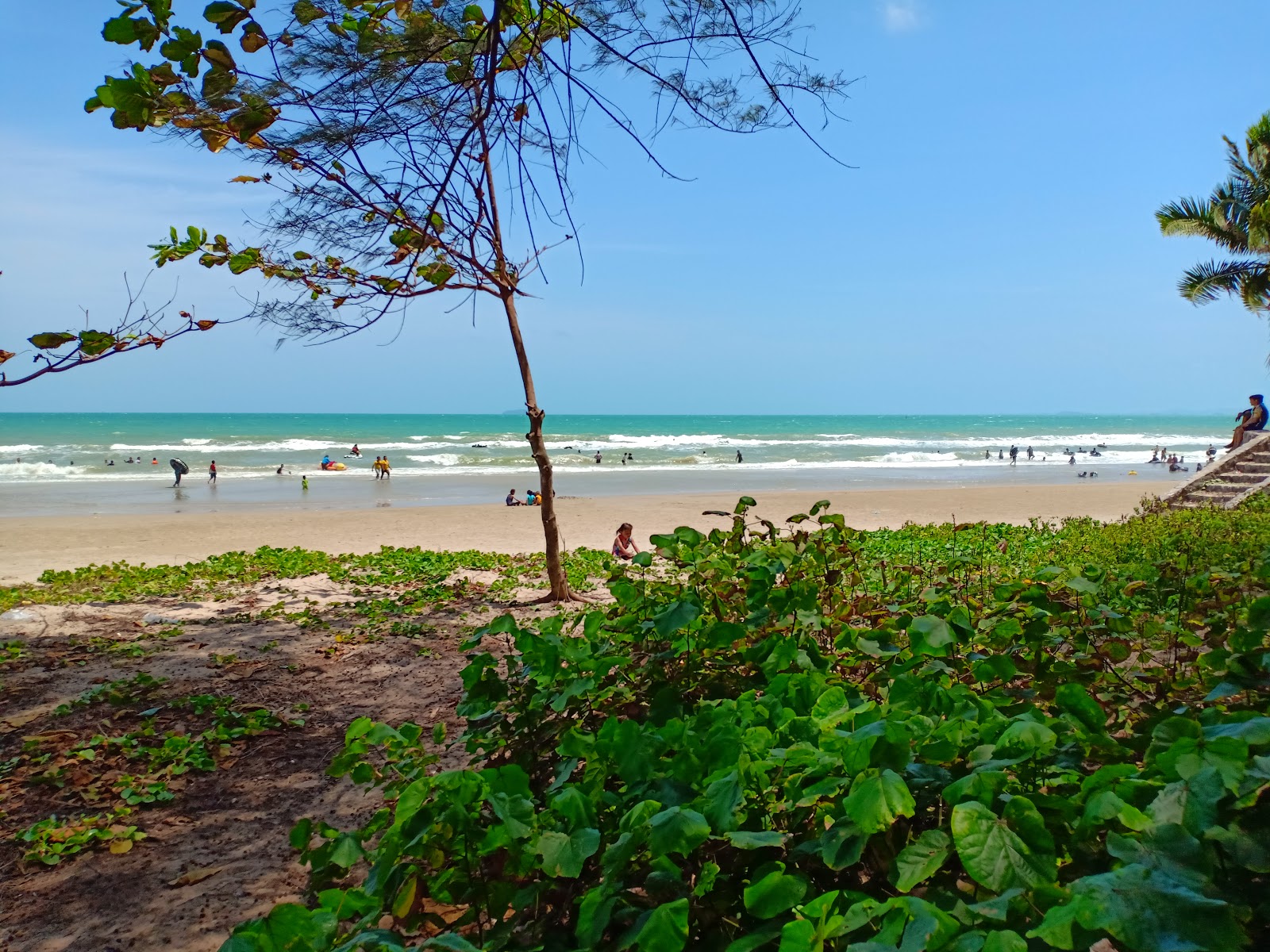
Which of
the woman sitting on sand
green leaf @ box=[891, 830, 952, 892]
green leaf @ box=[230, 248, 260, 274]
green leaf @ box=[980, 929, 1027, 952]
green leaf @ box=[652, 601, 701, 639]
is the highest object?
green leaf @ box=[230, 248, 260, 274]

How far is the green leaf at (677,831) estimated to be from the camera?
1019 mm

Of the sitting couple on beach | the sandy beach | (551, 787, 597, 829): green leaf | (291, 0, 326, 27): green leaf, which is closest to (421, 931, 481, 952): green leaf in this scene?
(551, 787, 597, 829): green leaf

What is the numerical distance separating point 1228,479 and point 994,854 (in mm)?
15737

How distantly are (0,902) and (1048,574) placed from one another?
3.68m

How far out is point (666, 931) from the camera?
95cm

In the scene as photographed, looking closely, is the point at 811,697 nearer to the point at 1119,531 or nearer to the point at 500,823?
the point at 500,823

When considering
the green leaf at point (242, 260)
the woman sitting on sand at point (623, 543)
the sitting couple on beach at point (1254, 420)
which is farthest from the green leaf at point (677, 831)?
the sitting couple on beach at point (1254, 420)

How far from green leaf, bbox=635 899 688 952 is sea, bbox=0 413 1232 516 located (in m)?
21.9

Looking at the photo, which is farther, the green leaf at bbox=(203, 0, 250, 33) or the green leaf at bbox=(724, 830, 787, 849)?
the green leaf at bbox=(203, 0, 250, 33)

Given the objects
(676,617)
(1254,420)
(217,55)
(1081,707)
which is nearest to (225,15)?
(217,55)

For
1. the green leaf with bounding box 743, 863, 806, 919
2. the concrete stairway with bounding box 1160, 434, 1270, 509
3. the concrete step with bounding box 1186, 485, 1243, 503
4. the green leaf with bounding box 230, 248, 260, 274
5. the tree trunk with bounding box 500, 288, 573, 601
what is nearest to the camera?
the green leaf with bounding box 743, 863, 806, 919

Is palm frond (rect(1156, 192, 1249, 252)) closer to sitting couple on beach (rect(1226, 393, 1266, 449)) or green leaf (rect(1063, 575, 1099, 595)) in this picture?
sitting couple on beach (rect(1226, 393, 1266, 449))

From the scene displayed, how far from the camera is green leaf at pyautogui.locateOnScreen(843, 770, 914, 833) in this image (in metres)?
0.98

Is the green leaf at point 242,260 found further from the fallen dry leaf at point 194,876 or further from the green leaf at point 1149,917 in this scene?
the green leaf at point 1149,917
